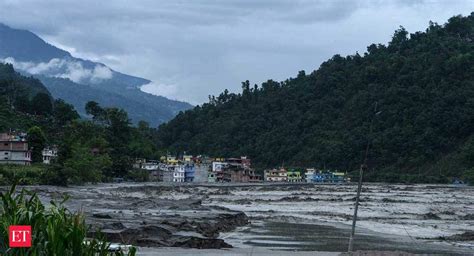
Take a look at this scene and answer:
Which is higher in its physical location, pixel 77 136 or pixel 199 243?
pixel 77 136

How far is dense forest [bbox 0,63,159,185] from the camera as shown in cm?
8044

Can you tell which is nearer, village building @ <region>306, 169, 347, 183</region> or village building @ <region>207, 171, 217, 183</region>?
village building @ <region>306, 169, 347, 183</region>

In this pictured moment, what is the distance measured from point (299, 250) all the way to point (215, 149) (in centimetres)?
15898

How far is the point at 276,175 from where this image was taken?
142000mm

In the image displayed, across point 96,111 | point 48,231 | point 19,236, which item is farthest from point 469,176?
point 19,236

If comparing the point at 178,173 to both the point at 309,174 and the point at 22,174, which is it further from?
the point at 22,174

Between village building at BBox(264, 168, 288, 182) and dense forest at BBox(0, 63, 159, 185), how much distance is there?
22.9 meters

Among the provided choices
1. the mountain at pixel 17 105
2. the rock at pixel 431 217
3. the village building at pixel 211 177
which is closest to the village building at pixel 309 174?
the village building at pixel 211 177

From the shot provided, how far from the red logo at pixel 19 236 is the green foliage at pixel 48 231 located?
397 mm

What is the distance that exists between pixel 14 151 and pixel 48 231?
79.5 m

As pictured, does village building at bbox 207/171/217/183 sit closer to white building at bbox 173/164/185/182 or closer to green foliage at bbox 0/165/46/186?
white building at bbox 173/164/185/182

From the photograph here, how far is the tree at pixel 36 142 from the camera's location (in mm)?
86438

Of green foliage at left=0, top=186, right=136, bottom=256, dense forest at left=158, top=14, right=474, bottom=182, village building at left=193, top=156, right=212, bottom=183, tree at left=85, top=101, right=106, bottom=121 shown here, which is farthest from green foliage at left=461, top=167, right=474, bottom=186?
green foliage at left=0, top=186, right=136, bottom=256

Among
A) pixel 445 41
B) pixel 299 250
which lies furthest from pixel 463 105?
pixel 299 250
